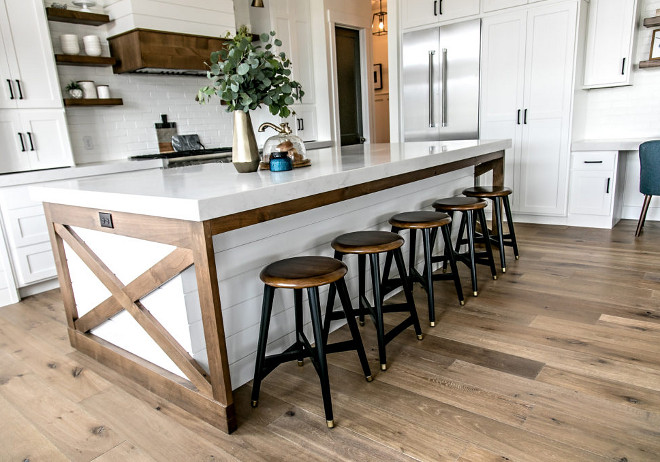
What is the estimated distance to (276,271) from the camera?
1815mm

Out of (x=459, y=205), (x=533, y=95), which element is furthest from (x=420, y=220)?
(x=533, y=95)

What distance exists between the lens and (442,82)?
500 centimetres

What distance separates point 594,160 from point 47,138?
475 centimetres

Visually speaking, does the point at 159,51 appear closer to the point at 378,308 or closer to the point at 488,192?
the point at 488,192

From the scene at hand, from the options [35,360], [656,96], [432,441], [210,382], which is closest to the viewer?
[432,441]

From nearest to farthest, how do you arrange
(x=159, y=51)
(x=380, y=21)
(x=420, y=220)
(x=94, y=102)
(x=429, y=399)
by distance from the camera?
(x=429, y=399)
(x=420, y=220)
(x=94, y=102)
(x=159, y=51)
(x=380, y=21)

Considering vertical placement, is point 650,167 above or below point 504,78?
below

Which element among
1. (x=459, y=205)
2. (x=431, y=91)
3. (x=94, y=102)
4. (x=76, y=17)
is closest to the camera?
(x=459, y=205)

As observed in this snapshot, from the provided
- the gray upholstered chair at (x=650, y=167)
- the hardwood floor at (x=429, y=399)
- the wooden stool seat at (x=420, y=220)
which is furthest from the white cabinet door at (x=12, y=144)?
the gray upholstered chair at (x=650, y=167)

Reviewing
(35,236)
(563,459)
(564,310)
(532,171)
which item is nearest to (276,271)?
(563,459)

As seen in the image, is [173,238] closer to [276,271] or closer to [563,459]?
[276,271]

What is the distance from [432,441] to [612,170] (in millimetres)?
3644

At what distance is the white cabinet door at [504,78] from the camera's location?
14.8 feet

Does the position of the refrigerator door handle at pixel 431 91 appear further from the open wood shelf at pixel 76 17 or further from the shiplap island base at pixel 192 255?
the open wood shelf at pixel 76 17
